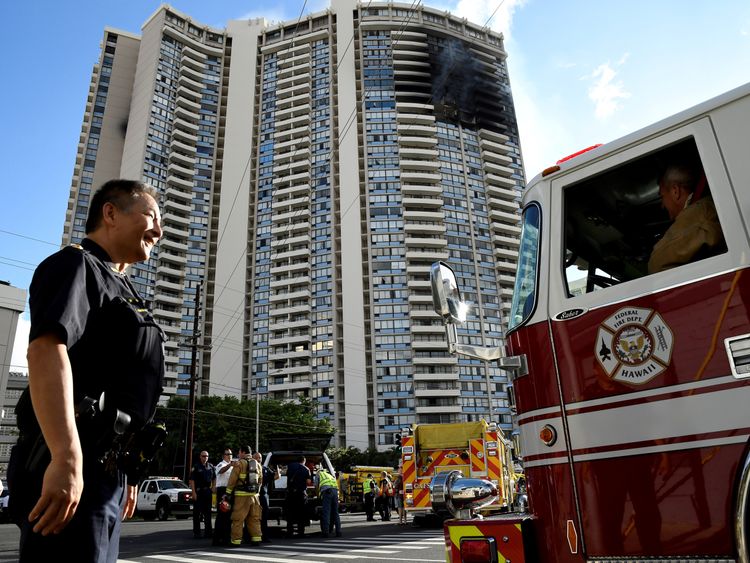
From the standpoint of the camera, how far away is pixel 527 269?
9.41 feet

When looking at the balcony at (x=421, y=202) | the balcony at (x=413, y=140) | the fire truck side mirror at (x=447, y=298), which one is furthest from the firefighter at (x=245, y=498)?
the balcony at (x=413, y=140)

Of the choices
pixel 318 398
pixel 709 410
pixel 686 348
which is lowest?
pixel 709 410

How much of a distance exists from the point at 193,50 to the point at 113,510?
10880 centimetres

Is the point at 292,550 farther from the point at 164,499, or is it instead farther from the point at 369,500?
the point at 164,499

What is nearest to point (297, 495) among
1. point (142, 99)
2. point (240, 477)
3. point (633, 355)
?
point (240, 477)

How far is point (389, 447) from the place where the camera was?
67562 millimetres

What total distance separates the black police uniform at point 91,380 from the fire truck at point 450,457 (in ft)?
35.8

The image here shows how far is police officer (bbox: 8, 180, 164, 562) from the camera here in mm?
1500

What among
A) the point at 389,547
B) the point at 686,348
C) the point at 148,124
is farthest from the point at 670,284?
the point at 148,124

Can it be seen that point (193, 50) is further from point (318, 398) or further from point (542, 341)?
point (542, 341)

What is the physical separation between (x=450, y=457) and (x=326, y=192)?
7398 cm

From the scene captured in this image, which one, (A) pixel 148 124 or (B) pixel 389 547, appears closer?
(B) pixel 389 547

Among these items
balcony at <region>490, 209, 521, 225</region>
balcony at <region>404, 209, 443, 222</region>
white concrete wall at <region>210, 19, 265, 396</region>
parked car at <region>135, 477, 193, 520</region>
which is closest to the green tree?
white concrete wall at <region>210, 19, 265, 396</region>

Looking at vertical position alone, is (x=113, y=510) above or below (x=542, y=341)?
below
